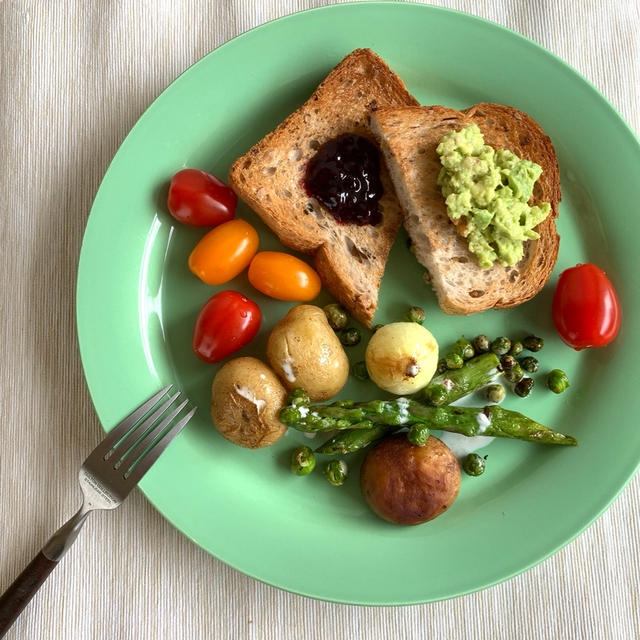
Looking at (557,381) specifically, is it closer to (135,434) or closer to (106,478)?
(135,434)

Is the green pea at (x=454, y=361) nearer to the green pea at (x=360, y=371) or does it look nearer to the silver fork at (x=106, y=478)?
the green pea at (x=360, y=371)

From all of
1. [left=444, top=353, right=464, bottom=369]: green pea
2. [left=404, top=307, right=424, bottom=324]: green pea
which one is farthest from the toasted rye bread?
[left=444, top=353, right=464, bottom=369]: green pea

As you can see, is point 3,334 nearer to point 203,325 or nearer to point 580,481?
point 203,325

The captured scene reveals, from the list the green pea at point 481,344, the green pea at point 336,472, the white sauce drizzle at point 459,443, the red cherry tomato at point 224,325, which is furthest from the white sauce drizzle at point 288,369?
the green pea at point 481,344

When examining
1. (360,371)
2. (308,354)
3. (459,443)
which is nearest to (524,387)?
(459,443)

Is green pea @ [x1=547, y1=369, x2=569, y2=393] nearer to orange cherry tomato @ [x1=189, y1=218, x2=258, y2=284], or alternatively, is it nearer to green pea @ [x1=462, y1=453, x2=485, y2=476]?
green pea @ [x1=462, y1=453, x2=485, y2=476]

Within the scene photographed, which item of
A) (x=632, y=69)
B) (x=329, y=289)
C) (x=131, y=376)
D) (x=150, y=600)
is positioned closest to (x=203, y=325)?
(x=131, y=376)
